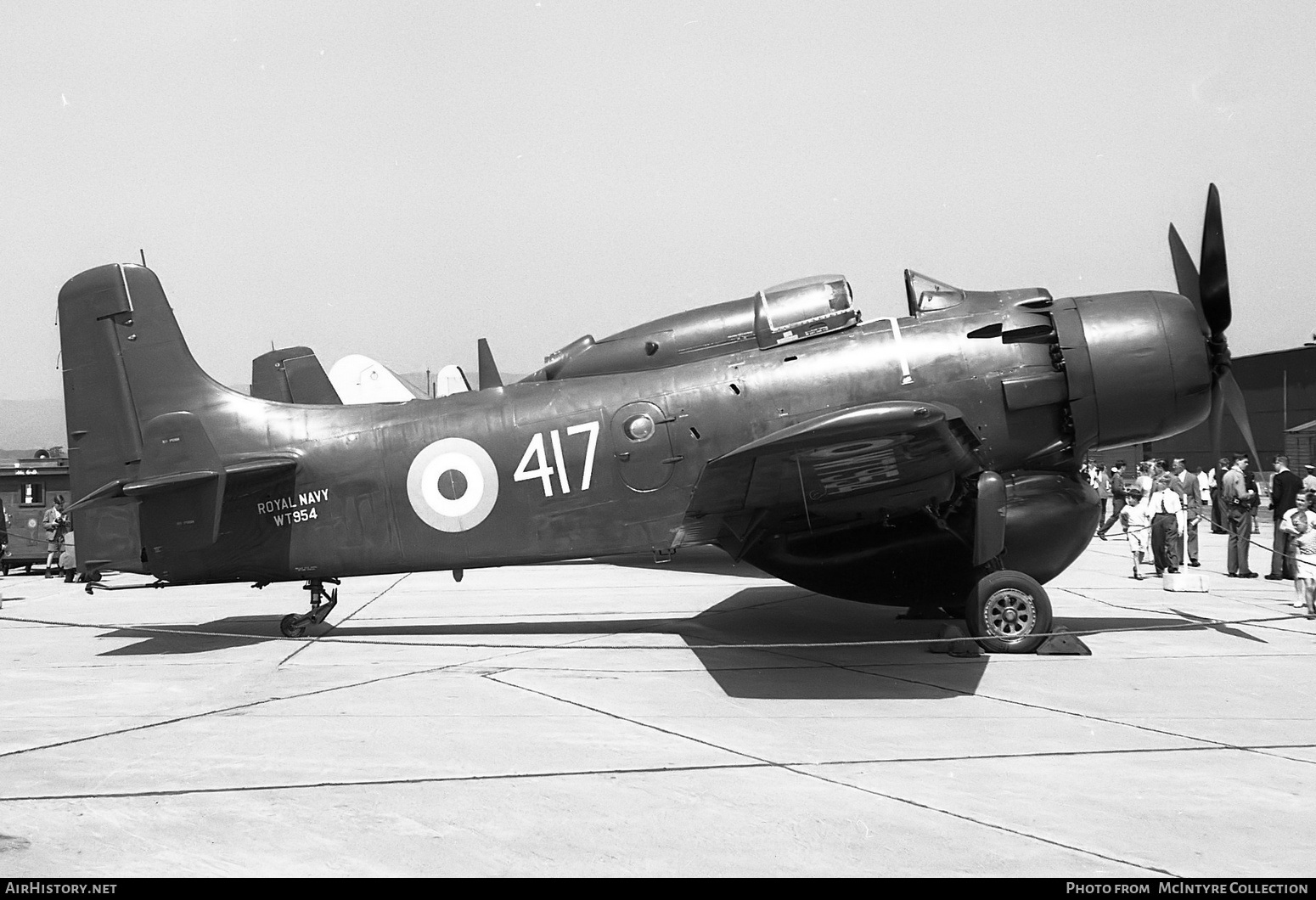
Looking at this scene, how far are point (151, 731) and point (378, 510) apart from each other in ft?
12.3

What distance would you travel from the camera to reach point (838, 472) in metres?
8.47

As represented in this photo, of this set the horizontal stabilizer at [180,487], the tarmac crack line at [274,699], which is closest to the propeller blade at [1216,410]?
the tarmac crack line at [274,699]

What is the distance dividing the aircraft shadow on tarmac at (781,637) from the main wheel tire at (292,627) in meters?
0.12

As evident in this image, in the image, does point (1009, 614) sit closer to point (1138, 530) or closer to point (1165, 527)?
point (1165, 527)

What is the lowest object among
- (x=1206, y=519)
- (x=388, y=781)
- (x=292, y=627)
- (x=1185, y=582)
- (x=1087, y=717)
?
(x=1206, y=519)

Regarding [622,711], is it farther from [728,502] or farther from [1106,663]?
[1106,663]

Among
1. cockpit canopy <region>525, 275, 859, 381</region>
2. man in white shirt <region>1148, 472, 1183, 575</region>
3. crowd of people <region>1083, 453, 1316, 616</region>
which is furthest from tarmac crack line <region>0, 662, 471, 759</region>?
man in white shirt <region>1148, 472, 1183, 575</region>

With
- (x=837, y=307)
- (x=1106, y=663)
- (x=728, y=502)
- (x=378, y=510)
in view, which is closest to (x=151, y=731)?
(x=378, y=510)

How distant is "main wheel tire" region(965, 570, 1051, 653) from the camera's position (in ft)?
29.9

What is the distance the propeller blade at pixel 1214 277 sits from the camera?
31.2 feet

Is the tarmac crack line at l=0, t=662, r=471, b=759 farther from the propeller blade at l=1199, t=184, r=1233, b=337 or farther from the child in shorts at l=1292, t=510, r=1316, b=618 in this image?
the child in shorts at l=1292, t=510, r=1316, b=618

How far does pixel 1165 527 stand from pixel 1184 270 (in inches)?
252

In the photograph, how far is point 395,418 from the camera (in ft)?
34.8

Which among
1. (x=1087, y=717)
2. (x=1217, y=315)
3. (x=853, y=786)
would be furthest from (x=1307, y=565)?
(x=853, y=786)
